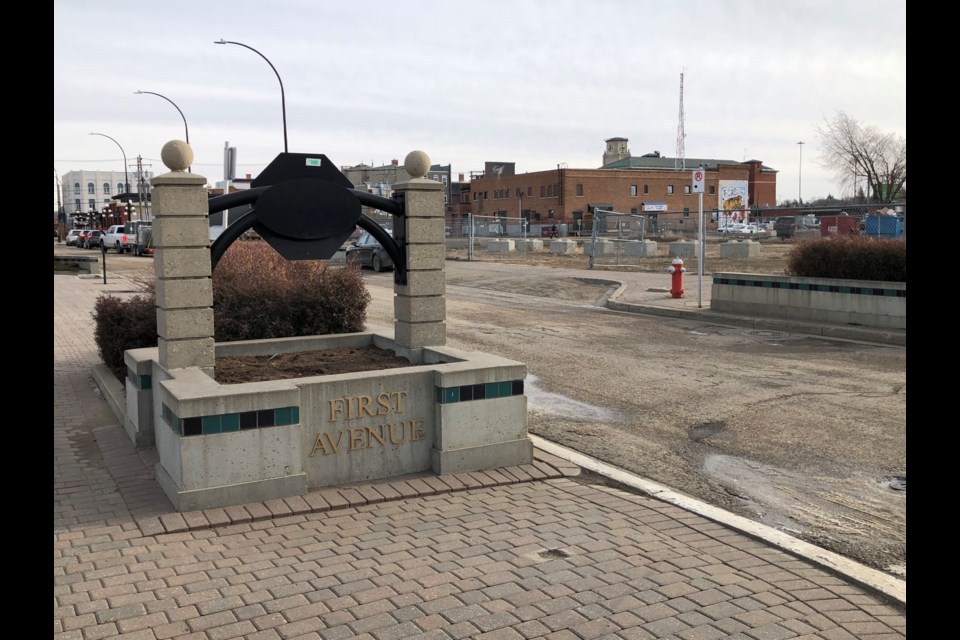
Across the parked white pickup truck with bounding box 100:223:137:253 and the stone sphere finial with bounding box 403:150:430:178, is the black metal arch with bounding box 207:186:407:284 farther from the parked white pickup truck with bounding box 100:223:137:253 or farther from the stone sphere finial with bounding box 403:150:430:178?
the parked white pickup truck with bounding box 100:223:137:253

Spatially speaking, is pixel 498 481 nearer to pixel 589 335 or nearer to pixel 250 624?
pixel 250 624

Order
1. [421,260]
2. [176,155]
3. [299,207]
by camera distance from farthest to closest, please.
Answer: [421,260], [299,207], [176,155]

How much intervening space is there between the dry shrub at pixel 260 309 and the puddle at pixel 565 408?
2.48 meters

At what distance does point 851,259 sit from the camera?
629 inches

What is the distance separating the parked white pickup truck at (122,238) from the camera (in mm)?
52938

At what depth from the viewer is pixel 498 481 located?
21.5ft

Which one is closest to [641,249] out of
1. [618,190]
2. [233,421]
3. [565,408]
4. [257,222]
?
[565,408]

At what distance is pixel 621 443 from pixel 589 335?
24.6 ft

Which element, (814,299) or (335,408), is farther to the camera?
(814,299)

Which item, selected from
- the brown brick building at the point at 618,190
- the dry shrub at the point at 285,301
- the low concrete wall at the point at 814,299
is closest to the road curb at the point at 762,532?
the dry shrub at the point at 285,301

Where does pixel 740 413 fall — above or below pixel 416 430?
below

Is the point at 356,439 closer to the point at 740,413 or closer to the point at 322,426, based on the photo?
the point at 322,426

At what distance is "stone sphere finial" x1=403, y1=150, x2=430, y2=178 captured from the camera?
7.85 meters

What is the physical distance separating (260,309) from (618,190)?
8321 cm
